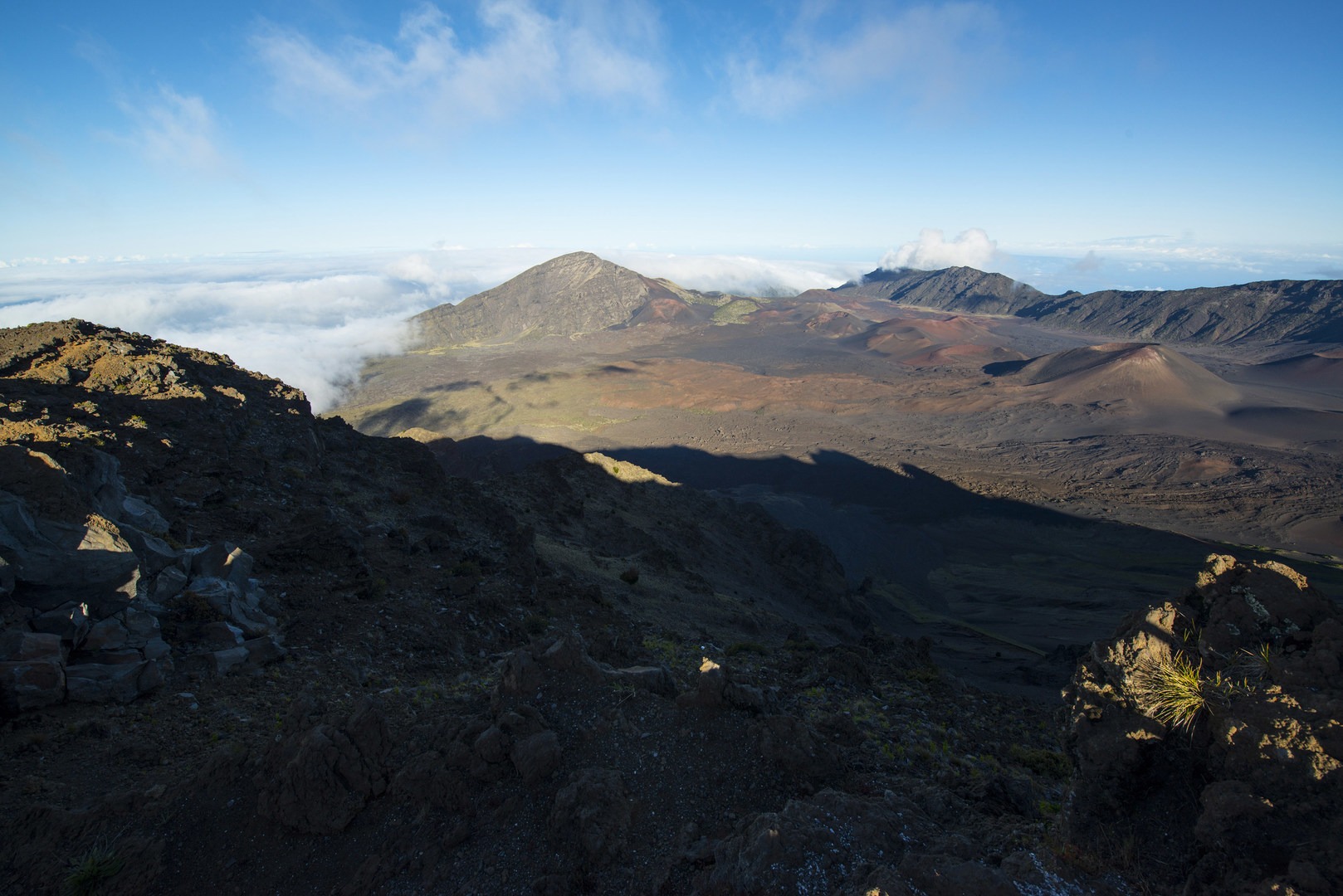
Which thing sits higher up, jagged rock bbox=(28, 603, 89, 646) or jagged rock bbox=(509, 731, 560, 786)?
jagged rock bbox=(28, 603, 89, 646)

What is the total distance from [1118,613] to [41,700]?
26317 mm

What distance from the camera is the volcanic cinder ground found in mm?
25234

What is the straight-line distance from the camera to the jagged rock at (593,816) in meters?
4.16

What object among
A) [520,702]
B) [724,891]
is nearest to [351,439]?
[520,702]

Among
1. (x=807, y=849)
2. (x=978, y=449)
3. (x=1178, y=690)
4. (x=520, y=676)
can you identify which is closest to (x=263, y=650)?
(x=520, y=676)

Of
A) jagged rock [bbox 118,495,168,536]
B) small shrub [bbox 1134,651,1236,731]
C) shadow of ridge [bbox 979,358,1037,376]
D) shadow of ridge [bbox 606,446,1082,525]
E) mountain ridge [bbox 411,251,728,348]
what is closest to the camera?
small shrub [bbox 1134,651,1236,731]

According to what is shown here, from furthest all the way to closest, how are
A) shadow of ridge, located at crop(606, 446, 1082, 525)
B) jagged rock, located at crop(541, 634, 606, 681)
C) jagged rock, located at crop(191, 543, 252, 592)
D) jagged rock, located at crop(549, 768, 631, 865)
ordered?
shadow of ridge, located at crop(606, 446, 1082, 525) → jagged rock, located at crop(191, 543, 252, 592) → jagged rock, located at crop(541, 634, 606, 681) → jagged rock, located at crop(549, 768, 631, 865)

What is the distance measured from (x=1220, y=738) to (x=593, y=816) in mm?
3797

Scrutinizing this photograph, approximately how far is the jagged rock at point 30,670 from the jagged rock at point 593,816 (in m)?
4.33

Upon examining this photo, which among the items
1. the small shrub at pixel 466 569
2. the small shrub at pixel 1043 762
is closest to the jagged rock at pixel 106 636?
the small shrub at pixel 466 569

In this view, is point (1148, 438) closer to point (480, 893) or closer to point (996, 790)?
point (996, 790)

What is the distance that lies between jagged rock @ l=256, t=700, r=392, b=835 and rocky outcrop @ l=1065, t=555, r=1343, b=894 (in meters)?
4.70

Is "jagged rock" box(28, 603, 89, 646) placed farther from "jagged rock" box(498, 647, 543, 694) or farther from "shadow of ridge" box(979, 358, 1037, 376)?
"shadow of ridge" box(979, 358, 1037, 376)

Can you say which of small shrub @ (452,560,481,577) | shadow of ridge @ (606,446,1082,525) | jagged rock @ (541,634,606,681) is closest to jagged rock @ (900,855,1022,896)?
jagged rock @ (541,634,606,681)
